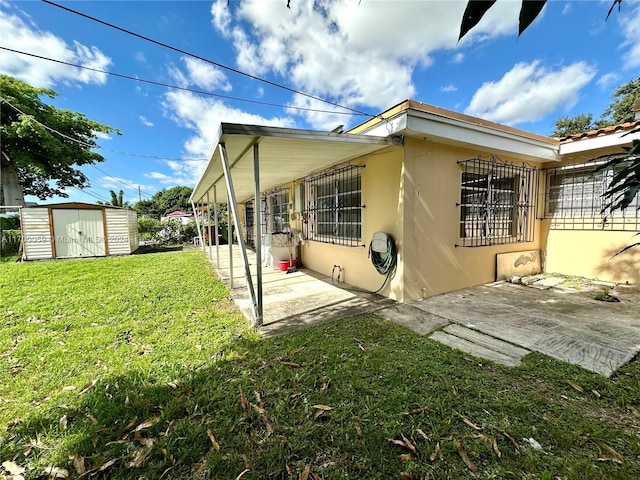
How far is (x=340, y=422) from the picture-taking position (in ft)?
6.13

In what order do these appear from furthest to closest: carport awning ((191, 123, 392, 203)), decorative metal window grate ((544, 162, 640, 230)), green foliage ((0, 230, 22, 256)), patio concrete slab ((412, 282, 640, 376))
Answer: green foliage ((0, 230, 22, 256)) < decorative metal window grate ((544, 162, 640, 230)) < carport awning ((191, 123, 392, 203)) < patio concrete slab ((412, 282, 640, 376))

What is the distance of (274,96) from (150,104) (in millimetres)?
10634

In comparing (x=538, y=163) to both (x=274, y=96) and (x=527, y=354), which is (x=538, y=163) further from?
(x=274, y=96)

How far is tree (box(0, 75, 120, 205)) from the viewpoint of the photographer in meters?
14.1

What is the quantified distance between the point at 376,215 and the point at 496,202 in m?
2.71

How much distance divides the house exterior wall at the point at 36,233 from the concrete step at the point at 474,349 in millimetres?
12681

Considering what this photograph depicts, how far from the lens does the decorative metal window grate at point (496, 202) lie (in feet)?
16.6

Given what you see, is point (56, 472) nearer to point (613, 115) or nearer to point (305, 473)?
point (305, 473)

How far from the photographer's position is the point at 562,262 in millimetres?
5855

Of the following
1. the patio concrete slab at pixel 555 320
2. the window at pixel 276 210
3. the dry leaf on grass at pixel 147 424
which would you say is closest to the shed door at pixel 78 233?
the window at pixel 276 210

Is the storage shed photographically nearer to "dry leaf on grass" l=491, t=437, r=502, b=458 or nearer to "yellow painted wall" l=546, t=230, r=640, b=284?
"dry leaf on grass" l=491, t=437, r=502, b=458

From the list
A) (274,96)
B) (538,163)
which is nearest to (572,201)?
(538,163)

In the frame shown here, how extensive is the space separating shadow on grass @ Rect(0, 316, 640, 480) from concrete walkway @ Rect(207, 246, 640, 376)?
0.31 metres

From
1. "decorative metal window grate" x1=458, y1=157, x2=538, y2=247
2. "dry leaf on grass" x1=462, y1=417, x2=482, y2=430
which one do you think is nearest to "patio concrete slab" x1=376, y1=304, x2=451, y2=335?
"dry leaf on grass" x1=462, y1=417, x2=482, y2=430
